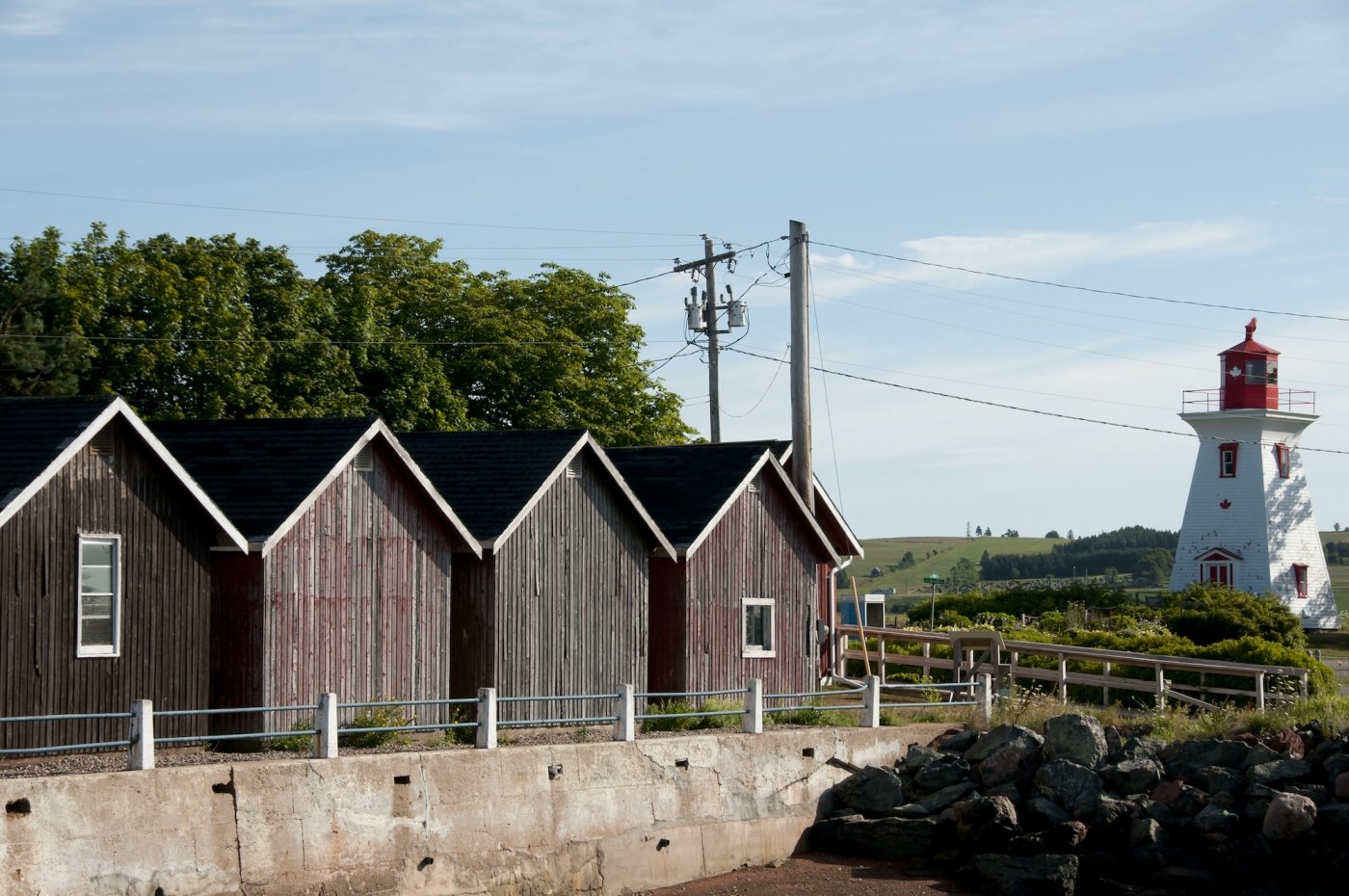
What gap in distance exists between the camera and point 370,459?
80.5 feet

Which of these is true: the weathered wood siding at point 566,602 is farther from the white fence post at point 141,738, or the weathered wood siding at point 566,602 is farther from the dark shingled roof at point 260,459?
the white fence post at point 141,738

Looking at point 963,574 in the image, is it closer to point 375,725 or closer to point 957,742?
point 957,742

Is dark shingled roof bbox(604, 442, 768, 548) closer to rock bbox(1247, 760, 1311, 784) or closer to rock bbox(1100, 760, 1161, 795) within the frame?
rock bbox(1100, 760, 1161, 795)

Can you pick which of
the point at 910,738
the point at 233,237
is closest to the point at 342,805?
the point at 910,738

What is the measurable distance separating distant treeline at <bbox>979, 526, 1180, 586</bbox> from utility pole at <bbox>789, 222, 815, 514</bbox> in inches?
5177

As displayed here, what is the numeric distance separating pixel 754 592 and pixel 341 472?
990cm

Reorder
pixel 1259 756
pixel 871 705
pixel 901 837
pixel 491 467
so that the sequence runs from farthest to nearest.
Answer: pixel 491 467, pixel 871 705, pixel 1259 756, pixel 901 837

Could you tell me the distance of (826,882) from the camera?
23828 mm

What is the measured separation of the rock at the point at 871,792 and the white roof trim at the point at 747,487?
17.4ft

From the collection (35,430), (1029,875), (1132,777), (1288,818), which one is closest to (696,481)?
(1132,777)

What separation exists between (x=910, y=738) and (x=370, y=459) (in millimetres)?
9736

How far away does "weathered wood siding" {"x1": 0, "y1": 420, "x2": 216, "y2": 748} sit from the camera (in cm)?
1989

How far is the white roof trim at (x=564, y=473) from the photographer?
85.6 ft

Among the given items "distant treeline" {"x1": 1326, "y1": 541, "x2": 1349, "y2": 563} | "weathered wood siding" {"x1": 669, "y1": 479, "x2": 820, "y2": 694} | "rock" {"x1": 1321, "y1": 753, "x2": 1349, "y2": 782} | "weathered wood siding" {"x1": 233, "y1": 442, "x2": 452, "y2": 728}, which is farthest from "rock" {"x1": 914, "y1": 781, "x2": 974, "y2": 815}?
"distant treeline" {"x1": 1326, "y1": 541, "x2": 1349, "y2": 563}
